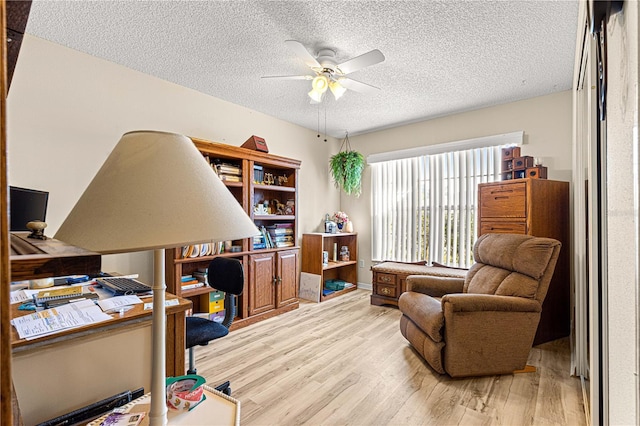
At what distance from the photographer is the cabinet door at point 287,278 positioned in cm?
368

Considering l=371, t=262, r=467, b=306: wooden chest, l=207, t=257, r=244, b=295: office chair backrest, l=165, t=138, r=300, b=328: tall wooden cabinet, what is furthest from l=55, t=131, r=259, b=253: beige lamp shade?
l=371, t=262, r=467, b=306: wooden chest

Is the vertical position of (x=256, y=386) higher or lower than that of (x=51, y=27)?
lower

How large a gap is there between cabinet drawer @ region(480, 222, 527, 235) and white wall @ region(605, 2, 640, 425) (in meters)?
2.26

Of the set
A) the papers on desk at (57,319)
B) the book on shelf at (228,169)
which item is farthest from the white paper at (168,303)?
the book on shelf at (228,169)

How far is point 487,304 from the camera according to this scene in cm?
215

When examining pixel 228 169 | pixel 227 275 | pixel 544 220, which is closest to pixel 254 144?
pixel 228 169

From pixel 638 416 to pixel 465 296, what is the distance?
179 cm

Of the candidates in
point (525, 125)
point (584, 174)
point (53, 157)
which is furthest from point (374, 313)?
point (53, 157)

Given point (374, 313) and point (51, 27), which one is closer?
point (51, 27)

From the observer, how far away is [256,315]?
3373 mm

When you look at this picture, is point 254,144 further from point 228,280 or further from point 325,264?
point 325,264

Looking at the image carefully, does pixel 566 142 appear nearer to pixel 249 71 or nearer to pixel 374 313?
pixel 374 313

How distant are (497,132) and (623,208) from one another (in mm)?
3519

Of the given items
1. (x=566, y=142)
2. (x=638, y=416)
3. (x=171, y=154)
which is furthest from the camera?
(x=566, y=142)
